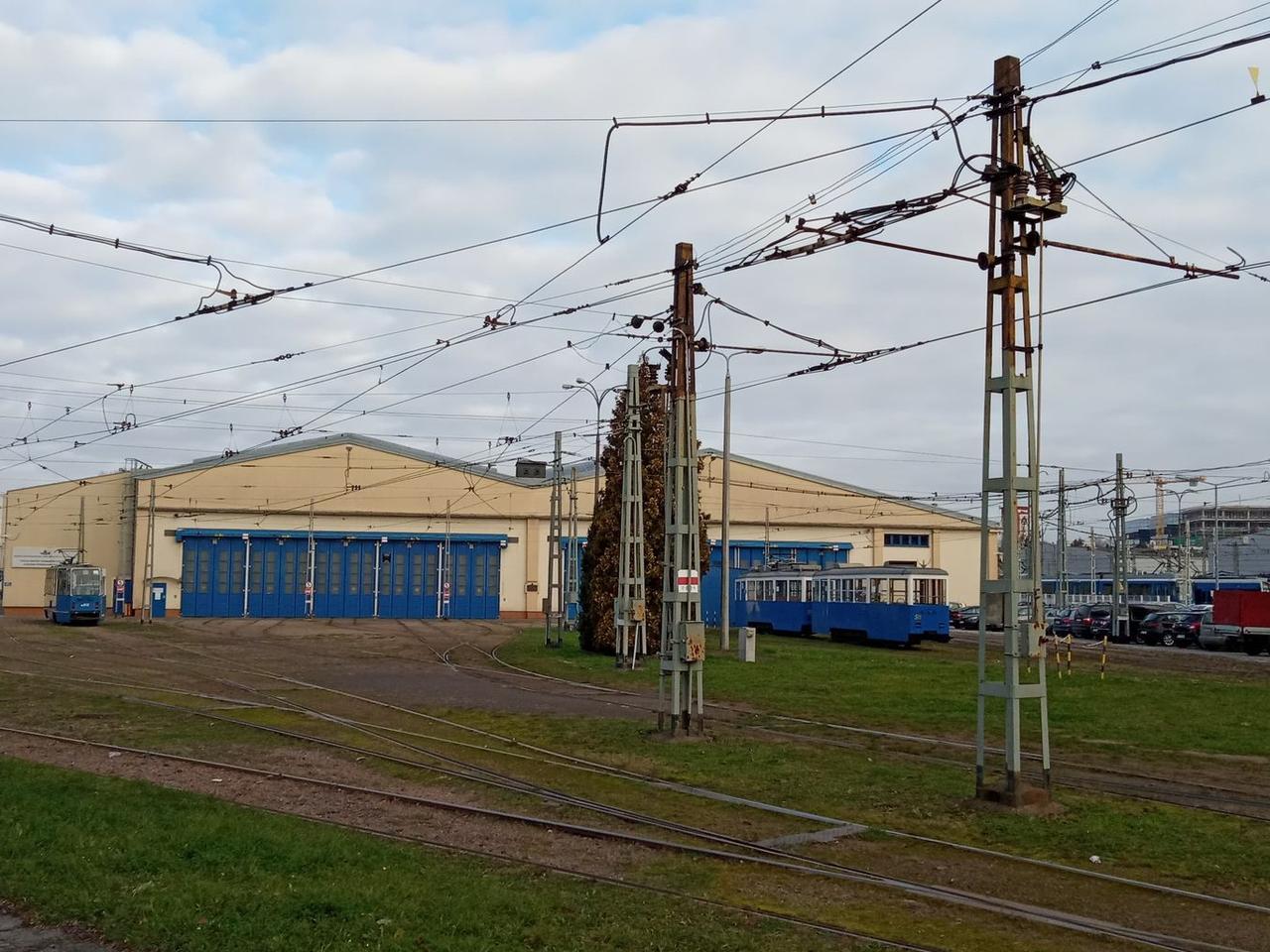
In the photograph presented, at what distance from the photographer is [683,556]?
17.6 meters

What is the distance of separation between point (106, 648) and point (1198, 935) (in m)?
37.1

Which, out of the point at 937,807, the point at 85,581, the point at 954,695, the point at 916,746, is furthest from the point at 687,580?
the point at 85,581

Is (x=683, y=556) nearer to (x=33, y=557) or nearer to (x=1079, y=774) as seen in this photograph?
(x=1079, y=774)

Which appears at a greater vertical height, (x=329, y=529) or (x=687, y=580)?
(x=329, y=529)

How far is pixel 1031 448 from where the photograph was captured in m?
12.5

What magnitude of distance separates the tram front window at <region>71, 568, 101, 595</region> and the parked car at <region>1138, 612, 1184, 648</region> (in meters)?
47.9

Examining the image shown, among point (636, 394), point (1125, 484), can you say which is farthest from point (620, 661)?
point (1125, 484)

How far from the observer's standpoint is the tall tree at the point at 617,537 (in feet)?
121

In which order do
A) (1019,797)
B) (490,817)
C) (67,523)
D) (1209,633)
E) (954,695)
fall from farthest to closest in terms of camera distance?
(67,523) < (1209,633) < (954,695) < (1019,797) < (490,817)

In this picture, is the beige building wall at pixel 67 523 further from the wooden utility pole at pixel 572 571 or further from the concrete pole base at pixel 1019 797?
the concrete pole base at pixel 1019 797

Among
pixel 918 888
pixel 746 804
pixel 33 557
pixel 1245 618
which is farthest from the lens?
pixel 33 557

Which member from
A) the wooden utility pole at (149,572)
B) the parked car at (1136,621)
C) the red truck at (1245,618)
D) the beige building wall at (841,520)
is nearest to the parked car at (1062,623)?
the parked car at (1136,621)

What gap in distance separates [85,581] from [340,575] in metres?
14.4

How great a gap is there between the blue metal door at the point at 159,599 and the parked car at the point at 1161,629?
159ft
